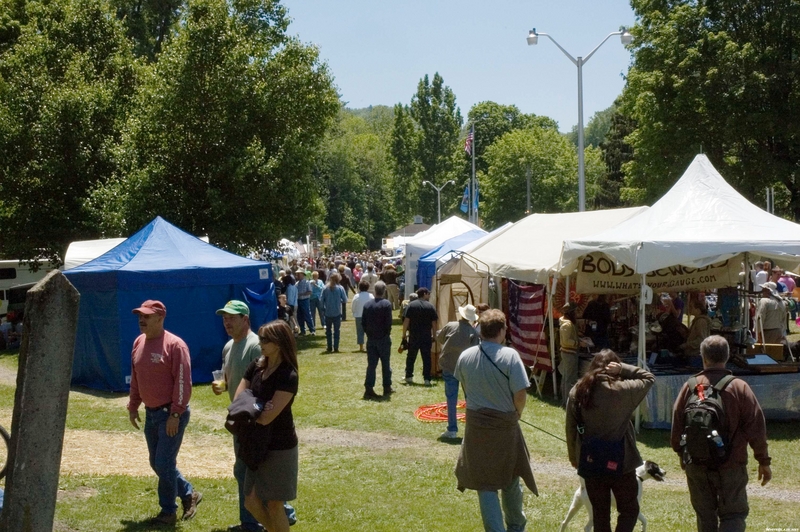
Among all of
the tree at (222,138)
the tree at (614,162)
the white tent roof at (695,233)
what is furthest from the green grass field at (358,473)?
the tree at (614,162)

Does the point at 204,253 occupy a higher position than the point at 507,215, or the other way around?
the point at 507,215

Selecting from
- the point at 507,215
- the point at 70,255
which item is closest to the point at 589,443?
the point at 70,255

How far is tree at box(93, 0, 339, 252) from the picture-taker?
22703 millimetres

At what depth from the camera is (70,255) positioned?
19.0 metres

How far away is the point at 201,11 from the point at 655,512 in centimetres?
2006

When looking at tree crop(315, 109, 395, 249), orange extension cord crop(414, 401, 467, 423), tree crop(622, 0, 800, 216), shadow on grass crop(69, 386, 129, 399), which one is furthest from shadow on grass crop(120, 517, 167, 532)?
tree crop(315, 109, 395, 249)

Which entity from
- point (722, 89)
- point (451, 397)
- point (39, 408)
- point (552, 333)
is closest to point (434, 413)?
point (451, 397)

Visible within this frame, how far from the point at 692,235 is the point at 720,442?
602 cm

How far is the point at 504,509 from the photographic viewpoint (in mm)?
5918

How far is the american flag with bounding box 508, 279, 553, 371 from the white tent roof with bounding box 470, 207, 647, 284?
49cm

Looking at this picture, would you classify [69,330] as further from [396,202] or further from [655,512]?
[396,202]

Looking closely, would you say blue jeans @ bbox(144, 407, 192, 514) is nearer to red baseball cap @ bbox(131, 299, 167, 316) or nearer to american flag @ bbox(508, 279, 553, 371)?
red baseball cap @ bbox(131, 299, 167, 316)

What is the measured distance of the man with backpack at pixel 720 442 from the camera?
17.0 ft

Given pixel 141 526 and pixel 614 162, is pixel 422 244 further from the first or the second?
pixel 614 162
